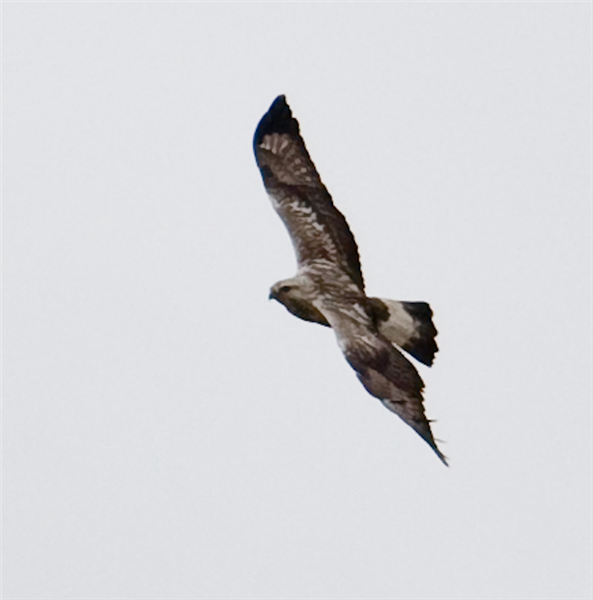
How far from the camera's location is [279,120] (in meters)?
16.7

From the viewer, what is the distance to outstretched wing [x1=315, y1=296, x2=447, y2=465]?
558 inches

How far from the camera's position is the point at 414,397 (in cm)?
1430

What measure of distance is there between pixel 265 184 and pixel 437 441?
382 cm

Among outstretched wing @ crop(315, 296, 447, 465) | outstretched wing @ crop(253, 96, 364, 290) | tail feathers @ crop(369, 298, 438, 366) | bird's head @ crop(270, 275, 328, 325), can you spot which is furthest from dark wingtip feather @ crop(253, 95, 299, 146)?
outstretched wing @ crop(315, 296, 447, 465)

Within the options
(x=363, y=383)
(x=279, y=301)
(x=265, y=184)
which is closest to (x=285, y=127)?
(x=265, y=184)

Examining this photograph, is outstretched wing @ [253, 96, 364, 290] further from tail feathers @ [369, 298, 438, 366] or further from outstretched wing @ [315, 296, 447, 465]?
outstretched wing @ [315, 296, 447, 465]

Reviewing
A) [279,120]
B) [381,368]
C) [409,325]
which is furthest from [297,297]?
[279,120]

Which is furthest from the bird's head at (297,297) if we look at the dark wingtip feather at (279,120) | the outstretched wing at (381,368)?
the dark wingtip feather at (279,120)

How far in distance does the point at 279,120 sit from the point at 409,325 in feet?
7.31

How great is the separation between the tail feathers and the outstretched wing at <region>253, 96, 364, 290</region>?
58 centimetres

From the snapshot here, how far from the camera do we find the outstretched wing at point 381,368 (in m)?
14.2

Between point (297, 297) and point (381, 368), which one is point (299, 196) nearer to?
point (297, 297)

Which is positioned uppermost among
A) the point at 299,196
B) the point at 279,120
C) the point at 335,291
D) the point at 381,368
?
the point at 279,120

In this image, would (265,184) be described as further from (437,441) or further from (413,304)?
(437,441)
